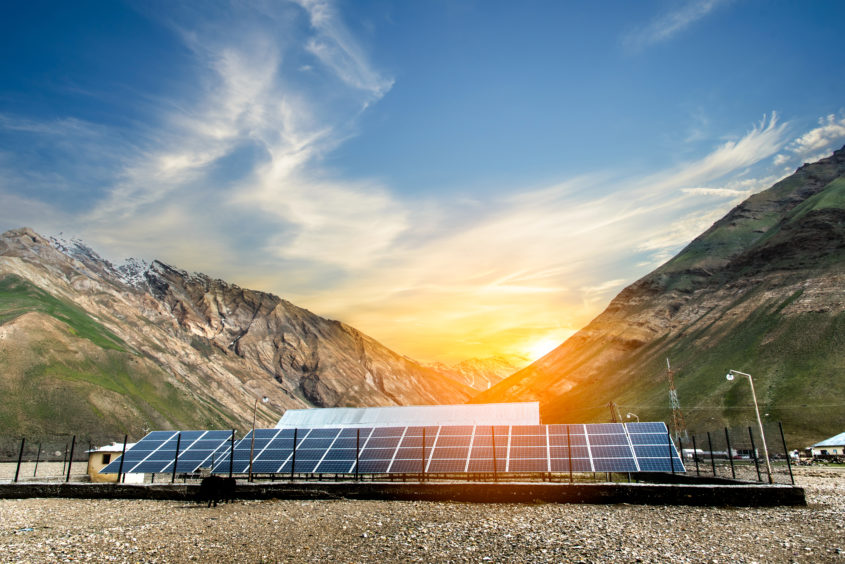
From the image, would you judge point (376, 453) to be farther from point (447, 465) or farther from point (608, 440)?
point (608, 440)

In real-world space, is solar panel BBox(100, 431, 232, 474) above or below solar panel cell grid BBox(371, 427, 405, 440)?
below

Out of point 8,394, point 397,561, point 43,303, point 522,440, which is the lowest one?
point 397,561

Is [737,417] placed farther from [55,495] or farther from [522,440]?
[55,495]

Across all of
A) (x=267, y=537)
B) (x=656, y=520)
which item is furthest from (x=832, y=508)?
(x=267, y=537)

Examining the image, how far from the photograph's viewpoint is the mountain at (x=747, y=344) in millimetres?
106062

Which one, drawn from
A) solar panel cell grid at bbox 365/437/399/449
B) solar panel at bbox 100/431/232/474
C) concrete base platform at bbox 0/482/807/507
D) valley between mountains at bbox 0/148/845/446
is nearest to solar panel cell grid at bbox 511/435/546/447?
solar panel cell grid at bbox 365/437/399/449

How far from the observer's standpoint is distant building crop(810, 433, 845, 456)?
258 feet

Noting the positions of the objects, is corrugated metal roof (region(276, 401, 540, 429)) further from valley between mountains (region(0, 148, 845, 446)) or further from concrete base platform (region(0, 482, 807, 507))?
valley between mountains (region(0, 148, 845, 446))

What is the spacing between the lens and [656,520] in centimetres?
2233

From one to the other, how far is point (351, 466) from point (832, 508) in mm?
27475

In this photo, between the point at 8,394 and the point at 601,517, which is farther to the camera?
the point at 8,394

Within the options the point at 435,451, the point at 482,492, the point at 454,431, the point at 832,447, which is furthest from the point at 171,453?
the point at 832,447

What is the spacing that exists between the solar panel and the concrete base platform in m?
6.85

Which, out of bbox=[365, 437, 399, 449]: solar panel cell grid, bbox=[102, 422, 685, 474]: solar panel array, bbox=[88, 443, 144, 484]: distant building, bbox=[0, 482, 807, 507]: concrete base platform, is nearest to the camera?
bbox=[0, 482, 807, 507]: concrete base platform
